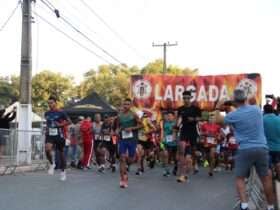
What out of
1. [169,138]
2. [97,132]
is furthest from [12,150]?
[169,138]

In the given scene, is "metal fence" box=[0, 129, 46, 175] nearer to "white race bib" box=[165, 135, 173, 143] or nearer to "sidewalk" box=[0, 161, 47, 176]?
"sidewalk" box=[0, 161, 47, 176]

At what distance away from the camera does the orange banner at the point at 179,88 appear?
67.9 ft

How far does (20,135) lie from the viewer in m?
17.1

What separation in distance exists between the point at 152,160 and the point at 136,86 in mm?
3513

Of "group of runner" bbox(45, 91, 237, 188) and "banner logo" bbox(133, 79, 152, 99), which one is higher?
"banner logo" bbox(133, 79, 152, 99)

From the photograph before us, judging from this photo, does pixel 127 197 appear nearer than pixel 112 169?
Yes

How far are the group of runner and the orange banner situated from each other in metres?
0.66

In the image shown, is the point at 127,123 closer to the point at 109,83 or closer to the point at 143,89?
the point at 143,89

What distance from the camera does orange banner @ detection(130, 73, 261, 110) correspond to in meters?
20.7

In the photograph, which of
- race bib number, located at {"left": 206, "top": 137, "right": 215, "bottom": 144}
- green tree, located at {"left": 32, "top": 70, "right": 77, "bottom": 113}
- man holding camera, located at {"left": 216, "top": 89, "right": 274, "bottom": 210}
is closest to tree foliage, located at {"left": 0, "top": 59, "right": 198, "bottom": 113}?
green tree, located at {"left": 32, "top": 70, "right": 77, "bottom": 113}

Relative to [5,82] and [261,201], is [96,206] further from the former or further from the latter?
[5,82]

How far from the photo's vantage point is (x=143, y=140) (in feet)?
57.6

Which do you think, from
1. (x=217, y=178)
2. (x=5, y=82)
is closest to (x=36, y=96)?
(x=5, y=82)

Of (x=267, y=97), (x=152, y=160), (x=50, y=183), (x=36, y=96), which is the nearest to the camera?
(x=267, y=97)
